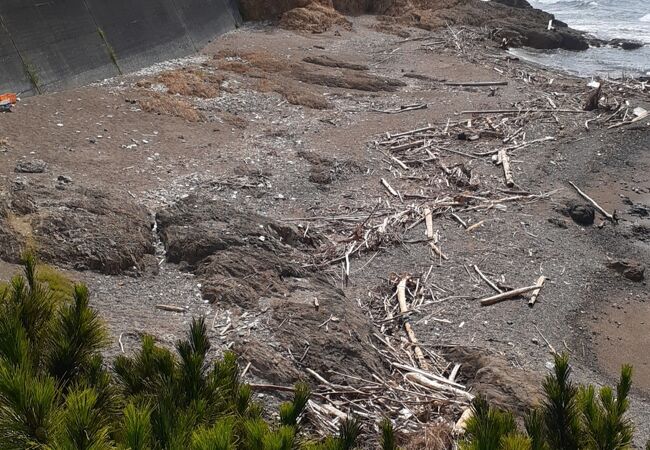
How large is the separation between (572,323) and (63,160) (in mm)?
9685

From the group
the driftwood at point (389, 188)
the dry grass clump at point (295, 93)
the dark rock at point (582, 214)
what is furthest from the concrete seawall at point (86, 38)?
the dark rock at point (582, 214)

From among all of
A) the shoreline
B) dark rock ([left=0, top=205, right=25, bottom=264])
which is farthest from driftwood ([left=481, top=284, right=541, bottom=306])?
dark rock ([left=0, top=205, right=25, bottom=264])

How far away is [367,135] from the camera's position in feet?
58.7

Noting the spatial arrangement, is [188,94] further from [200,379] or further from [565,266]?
[200,379]

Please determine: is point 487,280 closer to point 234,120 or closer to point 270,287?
point 270,287

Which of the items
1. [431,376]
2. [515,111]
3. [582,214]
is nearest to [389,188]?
[582,214]

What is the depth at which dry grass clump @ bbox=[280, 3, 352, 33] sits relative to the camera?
101 feet

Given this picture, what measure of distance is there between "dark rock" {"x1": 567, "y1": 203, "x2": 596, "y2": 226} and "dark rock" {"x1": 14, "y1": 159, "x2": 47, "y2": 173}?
10.6 m

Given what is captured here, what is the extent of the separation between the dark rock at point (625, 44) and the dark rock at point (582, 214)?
24396 mm

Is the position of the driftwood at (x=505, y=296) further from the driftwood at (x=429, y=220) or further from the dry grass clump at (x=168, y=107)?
the dry grass clump at (x=168, y=107)

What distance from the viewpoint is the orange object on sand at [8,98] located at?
1526 centimetres

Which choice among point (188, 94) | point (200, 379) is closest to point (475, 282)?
point (200, 379)

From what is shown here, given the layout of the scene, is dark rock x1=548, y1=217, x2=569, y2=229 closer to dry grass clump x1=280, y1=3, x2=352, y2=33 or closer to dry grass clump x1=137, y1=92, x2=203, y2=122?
dry grass clump x1=137, y1=92, x2=203, y2=122

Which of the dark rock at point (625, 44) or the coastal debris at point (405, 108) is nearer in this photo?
the coastal debris at point (405, 108)
